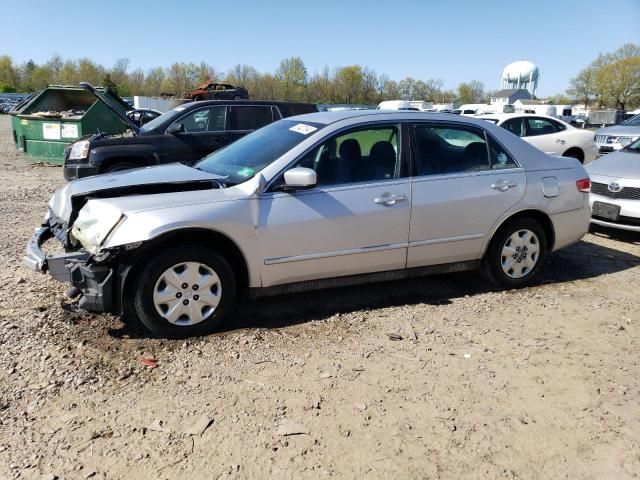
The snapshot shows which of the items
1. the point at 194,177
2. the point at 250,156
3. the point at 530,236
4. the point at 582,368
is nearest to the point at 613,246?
the point at 530,236

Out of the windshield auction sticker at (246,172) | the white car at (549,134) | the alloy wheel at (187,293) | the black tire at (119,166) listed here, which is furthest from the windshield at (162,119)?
the white car at (549,134)

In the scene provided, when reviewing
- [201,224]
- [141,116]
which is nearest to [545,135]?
[141,116]

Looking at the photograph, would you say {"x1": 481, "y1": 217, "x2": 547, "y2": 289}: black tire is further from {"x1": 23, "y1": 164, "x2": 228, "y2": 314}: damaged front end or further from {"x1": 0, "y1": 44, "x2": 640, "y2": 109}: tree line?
{"x1": 0, "y1": 44, "x2": 640, "y2": 109}: tree line

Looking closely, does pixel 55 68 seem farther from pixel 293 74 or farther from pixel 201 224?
pixel 201 224

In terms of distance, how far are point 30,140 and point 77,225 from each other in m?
11.4

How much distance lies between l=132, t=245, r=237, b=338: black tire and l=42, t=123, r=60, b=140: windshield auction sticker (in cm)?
1114

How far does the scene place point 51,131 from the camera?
44.0 ft

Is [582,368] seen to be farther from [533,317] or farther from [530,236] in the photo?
[530,236]

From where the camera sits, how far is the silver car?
381 centimetres

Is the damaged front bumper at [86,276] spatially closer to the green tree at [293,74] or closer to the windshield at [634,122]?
the windshield at [634,122]

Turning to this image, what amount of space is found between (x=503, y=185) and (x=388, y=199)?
1.22 meters

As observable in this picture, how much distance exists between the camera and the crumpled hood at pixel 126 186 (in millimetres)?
4215

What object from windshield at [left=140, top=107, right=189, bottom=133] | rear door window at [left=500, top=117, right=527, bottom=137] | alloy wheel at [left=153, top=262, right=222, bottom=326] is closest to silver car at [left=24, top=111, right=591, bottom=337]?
alloy wheel at [left=153, top=262, right=222, bottom=326]

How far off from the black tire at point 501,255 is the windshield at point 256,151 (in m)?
1.98
